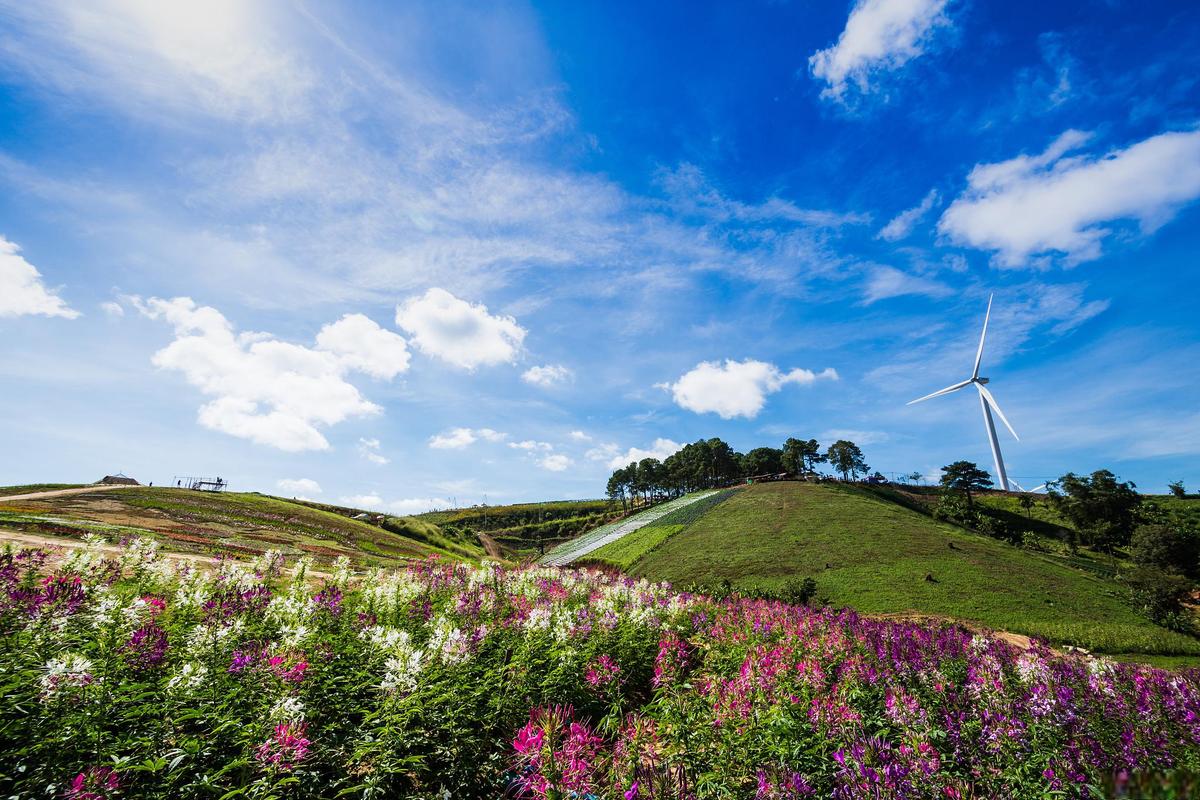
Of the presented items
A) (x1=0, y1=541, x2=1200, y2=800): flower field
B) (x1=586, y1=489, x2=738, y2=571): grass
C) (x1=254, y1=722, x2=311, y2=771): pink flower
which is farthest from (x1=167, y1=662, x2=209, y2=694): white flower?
(x1=586, y1=489, x2=738, y2=571): grass

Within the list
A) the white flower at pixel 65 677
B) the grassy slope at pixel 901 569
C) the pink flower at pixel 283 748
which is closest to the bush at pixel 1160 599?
the grassy slope at pixel 901 569

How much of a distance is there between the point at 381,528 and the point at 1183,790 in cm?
6506

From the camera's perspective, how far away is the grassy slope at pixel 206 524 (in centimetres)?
2592

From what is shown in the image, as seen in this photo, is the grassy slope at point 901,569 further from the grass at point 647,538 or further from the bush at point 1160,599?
the grass at point 647,538

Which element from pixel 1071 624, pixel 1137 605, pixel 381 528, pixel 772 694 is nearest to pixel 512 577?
pixel 772 694

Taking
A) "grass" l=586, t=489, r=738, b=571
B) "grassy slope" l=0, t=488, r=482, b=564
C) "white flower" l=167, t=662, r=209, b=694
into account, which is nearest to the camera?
"white flower" l=167, t=662, r=209, b=694

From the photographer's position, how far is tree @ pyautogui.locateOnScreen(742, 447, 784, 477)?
9388 cm

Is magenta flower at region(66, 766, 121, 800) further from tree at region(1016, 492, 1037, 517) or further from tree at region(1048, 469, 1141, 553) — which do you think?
tree at region(1016, 492, 1037, 517)

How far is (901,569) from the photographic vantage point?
29.4 meters

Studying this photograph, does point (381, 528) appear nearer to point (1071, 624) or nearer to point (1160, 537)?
point (1071, 624)

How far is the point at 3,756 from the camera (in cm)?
353

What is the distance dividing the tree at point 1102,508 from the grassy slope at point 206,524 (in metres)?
72.7

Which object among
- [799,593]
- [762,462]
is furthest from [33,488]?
[762,462]

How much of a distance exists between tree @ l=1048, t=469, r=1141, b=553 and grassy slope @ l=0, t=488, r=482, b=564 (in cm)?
7267
